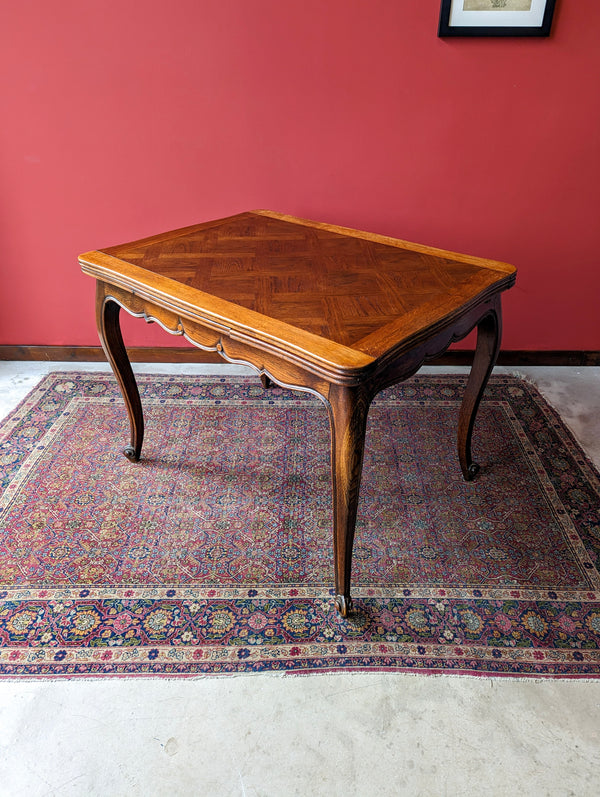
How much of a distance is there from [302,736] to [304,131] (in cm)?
231

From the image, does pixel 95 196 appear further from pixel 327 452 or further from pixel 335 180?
pixel 327 452

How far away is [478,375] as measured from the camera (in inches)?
78.7

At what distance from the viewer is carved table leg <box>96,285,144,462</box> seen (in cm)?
199

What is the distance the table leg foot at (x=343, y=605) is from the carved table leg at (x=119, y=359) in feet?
3.49

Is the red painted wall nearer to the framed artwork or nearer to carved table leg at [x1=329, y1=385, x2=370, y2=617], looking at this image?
the framed artwork

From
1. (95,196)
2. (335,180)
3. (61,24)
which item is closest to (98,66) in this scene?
(61,24)

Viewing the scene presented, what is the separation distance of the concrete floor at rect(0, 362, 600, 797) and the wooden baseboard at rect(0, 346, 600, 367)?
1761mm

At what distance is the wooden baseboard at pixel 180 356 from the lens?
2.97 metres

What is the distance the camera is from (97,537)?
1.99 m

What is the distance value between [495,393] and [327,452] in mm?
943

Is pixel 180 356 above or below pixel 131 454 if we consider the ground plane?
above

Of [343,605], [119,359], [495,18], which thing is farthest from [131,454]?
[495,18]

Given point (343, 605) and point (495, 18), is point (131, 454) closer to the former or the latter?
point (343, 605)

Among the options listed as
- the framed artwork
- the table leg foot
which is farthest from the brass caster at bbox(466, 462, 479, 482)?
the framed artwork
